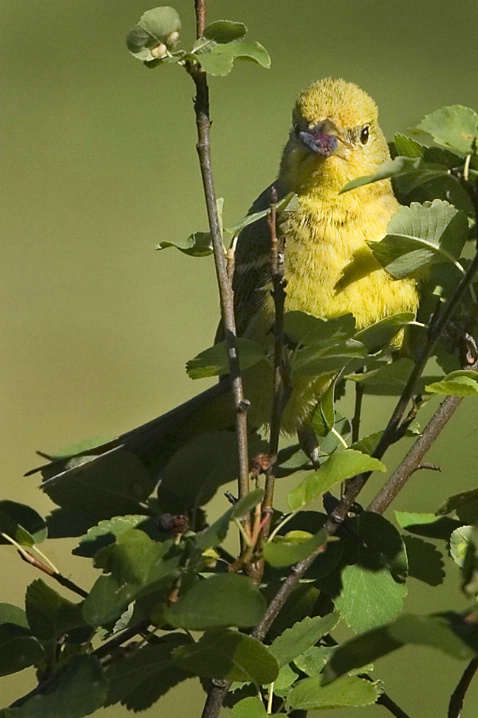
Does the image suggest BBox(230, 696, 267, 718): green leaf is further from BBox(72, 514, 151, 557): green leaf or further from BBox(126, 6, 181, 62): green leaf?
BBox(126, 6, 181, 62): green leaf

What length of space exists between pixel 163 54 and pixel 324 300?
880mm

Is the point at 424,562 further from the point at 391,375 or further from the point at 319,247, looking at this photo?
the point at 319,247

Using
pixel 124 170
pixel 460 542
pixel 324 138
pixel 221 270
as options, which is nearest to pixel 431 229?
pixel 221 270

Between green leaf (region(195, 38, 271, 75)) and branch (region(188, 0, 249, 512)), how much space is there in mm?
37

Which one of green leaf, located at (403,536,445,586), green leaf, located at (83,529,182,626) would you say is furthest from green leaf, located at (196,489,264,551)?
green leaf, located at (403,536,445,586)

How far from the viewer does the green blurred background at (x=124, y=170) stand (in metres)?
4.82

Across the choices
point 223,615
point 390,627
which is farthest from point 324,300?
point 390,627

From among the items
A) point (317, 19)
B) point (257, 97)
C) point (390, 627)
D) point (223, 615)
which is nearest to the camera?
point (390, 627)

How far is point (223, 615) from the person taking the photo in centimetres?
107

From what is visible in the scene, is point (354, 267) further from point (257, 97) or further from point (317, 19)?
point (317, 19)

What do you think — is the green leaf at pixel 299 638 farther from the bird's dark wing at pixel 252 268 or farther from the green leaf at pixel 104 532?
the bird's dark wing at pixel 252 268

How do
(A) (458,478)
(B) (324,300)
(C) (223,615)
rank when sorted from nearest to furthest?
(C) (223,615), (B) (324,300), (A) (458,478)

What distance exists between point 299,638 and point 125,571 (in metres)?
0.26

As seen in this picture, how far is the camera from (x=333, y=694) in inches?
50.1
